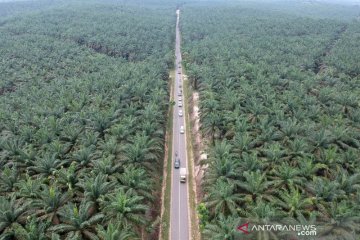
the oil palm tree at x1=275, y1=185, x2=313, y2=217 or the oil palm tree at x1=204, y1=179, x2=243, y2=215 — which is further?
the oil palm tree at x1=204, y1=179, x2=243, y2=215

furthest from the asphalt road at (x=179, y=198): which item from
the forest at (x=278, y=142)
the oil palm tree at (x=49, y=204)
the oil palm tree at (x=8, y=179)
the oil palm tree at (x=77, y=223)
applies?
the oil palm tree at (x=8, y=179)

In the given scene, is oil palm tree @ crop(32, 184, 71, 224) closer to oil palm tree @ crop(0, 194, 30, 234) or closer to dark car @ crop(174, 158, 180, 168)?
oil palm tree @ crop(0, 194, 30, 234)

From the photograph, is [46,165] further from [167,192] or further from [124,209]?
[167,192]

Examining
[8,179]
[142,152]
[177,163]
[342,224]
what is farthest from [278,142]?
[8,179]

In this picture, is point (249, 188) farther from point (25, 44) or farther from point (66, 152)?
point (25, 44)

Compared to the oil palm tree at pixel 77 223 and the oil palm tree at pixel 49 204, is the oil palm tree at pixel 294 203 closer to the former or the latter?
the oil palm tree at pixel 77 223

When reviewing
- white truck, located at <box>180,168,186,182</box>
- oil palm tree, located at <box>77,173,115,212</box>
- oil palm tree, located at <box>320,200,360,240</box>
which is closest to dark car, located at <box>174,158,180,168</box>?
white truck, located at <box>180,168,186,182</box>
